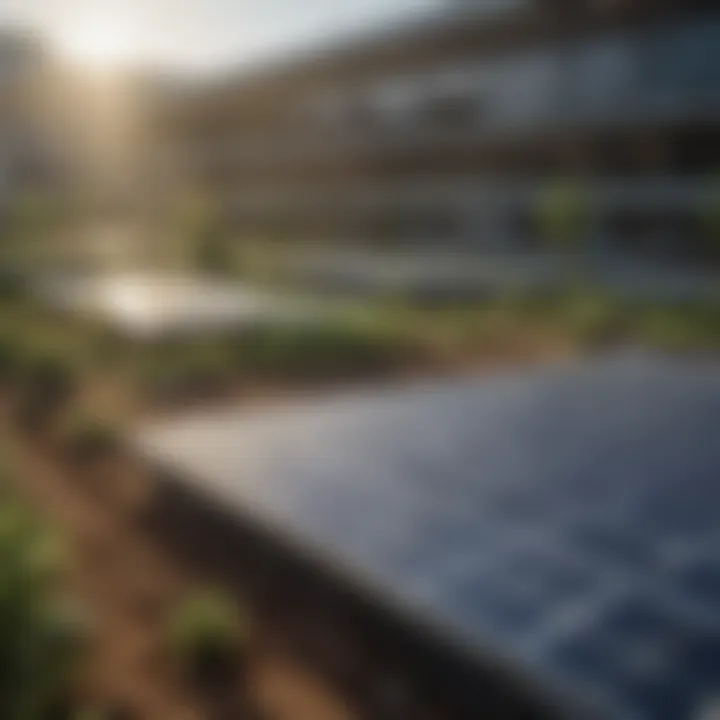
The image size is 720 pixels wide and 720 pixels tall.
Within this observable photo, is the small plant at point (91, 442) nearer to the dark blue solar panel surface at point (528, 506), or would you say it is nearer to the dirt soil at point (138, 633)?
the dark blue solar panel surface at point (528, 506)

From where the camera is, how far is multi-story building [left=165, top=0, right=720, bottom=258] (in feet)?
89.8

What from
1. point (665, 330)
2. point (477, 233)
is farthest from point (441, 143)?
point (665, 330)

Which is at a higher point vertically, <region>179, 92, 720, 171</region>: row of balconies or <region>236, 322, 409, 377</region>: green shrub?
<region>179, 92, 720, 171</region>: row of balconies

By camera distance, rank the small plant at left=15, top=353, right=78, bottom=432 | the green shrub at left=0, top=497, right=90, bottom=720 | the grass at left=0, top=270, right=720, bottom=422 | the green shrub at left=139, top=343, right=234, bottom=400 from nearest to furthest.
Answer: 1. the green shrub at left=0, top=497, right=90, bottom=720
2. the small plant at left=15, top=353, right=78, bottom=432
3. the green shrub at left=139, top=343, right=234, bottom=400
4. the grass at left=0, top=270, right=720, bottom=422

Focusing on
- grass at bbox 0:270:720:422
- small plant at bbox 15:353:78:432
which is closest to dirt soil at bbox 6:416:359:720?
small plant at bbox 15:353:78:432

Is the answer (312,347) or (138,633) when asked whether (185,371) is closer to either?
(312,347)

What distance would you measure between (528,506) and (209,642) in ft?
8.46

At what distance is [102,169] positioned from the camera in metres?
56.2

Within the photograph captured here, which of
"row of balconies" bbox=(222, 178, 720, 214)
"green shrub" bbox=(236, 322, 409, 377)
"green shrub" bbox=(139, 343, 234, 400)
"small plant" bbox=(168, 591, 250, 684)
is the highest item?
"small plant" bbox=(168, 591, 250, 684)

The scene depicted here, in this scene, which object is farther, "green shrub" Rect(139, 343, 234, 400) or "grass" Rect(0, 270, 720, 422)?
"grass" Rect(0, 270, 720, 422)

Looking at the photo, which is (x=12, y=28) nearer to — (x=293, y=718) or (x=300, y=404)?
(x=300, y=404)

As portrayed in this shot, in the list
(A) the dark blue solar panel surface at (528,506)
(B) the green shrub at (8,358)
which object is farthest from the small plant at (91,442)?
(B) the green shrub at (8,358)

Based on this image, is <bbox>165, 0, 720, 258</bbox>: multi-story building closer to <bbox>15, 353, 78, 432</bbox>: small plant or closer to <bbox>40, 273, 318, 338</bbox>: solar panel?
<bbox>40, 273, 318, 338</bbox>: solar panel

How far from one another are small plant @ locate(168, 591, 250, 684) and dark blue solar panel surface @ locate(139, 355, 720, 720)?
818 millimetres
